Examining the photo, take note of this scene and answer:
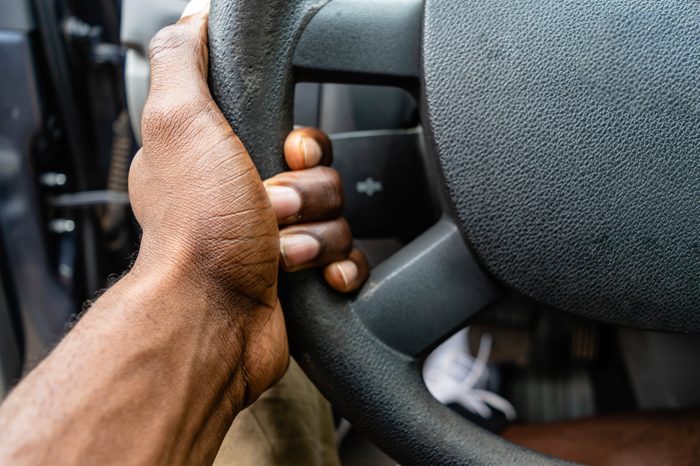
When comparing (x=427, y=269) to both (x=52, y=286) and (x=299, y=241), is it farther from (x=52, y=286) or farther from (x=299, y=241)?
(x=52, y=286)

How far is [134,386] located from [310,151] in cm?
22

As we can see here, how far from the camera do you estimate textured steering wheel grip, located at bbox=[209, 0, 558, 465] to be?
50 cm

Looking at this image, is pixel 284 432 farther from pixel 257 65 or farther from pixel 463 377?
pixel 463 377

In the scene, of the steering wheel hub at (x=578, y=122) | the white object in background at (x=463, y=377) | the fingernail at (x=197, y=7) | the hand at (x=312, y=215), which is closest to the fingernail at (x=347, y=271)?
the hand at (x=312, y=215)

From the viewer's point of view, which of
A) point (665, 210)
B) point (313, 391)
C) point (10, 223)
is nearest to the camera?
point (665, 210)

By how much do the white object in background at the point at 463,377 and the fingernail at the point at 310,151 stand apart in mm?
478

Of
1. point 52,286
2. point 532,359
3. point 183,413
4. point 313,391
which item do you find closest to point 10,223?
point 52,286

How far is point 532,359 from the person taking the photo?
41.1 inches

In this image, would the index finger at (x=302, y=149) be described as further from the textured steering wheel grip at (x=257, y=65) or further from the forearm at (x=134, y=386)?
the forearm at (x=134, y=386)

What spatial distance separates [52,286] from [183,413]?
698 millimetres

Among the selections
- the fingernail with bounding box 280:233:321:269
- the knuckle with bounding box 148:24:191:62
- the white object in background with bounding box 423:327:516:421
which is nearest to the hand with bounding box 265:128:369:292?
the fingernail with bounding box 280:233:321:269

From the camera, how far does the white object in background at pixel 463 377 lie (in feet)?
3.10

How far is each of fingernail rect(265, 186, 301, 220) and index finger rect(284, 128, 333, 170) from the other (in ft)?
0.08

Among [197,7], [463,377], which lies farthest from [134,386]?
[463,377]
